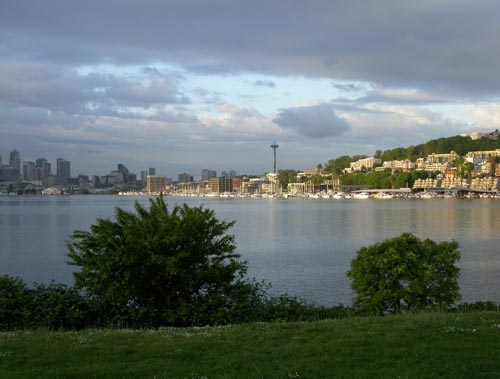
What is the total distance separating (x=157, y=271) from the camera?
16.9 m

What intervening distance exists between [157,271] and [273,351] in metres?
7.99

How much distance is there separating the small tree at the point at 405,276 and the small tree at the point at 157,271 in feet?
12.3

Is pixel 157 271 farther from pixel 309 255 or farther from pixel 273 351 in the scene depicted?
pixel 309 255

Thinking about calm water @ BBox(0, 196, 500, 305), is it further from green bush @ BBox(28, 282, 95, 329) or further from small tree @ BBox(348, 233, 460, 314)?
green bush @ BBox(28, 282, 95, 329)

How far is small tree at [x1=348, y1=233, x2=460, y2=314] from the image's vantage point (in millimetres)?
17391

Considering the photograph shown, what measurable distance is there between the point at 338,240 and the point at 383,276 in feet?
121

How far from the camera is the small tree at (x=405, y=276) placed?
17391mm

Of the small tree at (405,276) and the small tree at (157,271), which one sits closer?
the small tree at (157,271)

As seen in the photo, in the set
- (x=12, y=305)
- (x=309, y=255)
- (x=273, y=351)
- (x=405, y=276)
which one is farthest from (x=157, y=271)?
(x=309, y=255)

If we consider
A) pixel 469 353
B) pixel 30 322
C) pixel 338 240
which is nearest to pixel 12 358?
pixel 30 322

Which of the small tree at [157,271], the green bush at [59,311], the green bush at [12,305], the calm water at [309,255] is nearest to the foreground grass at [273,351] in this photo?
the green bush at [59,311]

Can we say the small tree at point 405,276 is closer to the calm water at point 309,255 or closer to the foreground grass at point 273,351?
the foreground grass at point 273,351

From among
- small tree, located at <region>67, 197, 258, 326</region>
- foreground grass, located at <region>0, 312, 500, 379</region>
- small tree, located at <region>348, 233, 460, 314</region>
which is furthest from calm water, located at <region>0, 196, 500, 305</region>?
foreground grass, located at <region>0, 312, 500, 379</region>

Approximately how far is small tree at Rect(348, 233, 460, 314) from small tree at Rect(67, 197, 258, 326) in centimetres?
374
